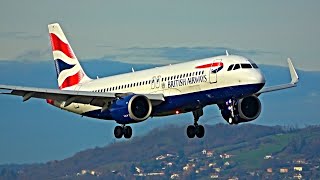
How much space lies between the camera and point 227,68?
274ft

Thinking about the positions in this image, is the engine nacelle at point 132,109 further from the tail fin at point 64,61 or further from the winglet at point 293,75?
the tail fin at point 64,61

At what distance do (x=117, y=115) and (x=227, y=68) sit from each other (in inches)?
381

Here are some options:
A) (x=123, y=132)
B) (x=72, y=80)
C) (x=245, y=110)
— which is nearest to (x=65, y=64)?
(x=72, y=80)

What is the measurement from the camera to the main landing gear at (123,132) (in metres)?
91.2

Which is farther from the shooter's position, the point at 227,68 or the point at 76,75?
the point at 76,75

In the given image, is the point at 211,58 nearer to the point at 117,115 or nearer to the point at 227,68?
the point at 227,68

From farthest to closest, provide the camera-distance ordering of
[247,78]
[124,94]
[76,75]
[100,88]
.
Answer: [76,75]
[100,88]
[124,94]
[247,78]

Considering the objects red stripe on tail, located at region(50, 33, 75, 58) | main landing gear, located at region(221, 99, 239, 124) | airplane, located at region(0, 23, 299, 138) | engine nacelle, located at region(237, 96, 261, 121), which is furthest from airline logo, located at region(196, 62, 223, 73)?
red stripe on tail, located at region(50, 33, 75, 58)

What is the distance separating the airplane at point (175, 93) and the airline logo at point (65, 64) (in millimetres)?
7751

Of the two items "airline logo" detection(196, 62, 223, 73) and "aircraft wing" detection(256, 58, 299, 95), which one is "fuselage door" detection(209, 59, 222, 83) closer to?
"airline logo" detection(196, 62, 223, 73)

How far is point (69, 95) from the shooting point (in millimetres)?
89562

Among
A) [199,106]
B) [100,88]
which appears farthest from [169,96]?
[100,88]

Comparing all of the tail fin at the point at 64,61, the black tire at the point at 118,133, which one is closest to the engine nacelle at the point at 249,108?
the black tire at the point at 118,133

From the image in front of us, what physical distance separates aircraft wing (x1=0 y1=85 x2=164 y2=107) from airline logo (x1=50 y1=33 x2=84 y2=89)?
12674 mm
